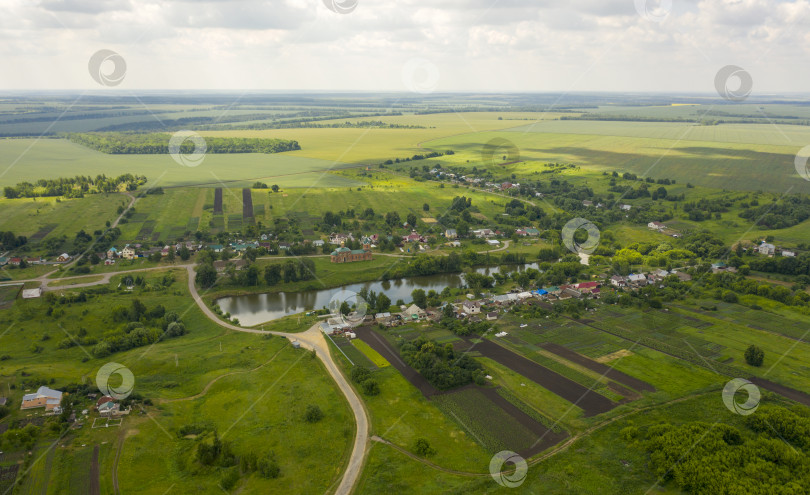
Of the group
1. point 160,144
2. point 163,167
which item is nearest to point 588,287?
point 163,167

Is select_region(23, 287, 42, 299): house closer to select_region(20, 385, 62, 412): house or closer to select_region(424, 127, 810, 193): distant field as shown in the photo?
select_region(20, 385, 62, 412): house

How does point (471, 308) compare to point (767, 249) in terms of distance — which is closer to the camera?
point (471, 308)

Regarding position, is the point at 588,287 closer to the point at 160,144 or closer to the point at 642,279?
the point at 642,279

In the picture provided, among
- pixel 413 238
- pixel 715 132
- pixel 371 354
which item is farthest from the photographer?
pixel 715 132

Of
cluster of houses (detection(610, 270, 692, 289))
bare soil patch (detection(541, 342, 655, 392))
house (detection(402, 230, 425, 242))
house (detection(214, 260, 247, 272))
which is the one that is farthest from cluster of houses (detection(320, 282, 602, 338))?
house (detection(402, 230, 425, 242))

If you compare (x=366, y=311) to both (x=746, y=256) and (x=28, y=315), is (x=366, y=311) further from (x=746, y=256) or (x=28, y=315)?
(x=746, y=256)

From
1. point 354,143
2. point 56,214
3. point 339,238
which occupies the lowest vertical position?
point 339,238
